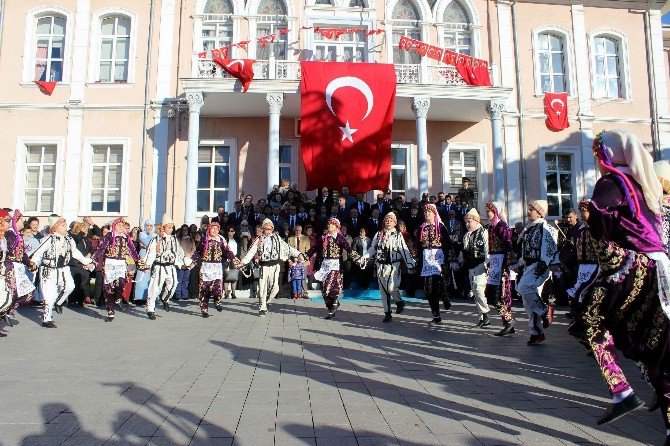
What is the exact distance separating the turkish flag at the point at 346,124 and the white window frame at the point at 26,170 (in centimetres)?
942

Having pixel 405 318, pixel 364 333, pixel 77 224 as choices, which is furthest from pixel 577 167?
pixel 77 224

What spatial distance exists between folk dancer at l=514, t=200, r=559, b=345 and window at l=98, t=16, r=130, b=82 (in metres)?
16.5

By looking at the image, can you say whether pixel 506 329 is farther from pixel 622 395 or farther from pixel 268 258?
pixel 268 258

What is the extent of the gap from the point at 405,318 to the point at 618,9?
1867 centimetres

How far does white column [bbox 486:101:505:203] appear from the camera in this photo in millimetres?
16953

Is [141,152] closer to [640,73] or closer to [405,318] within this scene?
[405,318]

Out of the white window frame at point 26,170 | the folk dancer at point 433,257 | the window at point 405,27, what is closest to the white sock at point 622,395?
the folk dancer at point 433,257

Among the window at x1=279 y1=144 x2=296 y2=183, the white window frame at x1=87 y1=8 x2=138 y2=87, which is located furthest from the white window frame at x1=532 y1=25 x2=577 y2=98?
the white window frame at x1=87 y1=8 x2=138 y2=87

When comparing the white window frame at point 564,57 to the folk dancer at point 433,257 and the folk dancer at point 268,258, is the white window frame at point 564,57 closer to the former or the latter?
the folk dancer at point 433,257

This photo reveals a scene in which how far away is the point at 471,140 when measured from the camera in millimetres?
19016

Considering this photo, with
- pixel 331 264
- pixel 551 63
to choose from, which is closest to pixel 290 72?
pixel 331 264

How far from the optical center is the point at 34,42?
1811 cm

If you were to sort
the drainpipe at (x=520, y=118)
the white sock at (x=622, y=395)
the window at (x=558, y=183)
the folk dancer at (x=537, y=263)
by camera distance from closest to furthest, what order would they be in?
1. the white sock at (x=622, y=395)
2. the folk dancer at (x=537, y=263)
3. the drainpipe at (x=520, y=118)
4. the window at (x=558, y=183)

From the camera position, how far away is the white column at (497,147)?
1695cm
